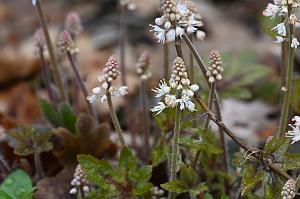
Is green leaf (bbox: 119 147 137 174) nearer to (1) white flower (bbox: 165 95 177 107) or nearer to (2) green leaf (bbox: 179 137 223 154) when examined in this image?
(2) green leaf (bbox: 179 137 223 154)

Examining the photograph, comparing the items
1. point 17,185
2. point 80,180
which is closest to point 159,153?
point 80,180

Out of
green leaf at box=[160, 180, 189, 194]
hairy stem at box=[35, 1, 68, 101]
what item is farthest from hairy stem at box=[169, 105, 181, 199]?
hairy stem at box=[35, 1, 68, 101]

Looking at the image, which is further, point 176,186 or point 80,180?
point 80,180

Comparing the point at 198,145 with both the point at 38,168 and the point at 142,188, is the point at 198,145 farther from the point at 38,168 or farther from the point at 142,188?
the point at 38,168

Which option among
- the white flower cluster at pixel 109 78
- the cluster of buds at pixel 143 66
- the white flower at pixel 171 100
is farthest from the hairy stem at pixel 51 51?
the white flower at pixel 171 100

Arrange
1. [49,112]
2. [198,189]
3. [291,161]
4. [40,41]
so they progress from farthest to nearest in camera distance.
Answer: [49,112]
[40,41]
[198,189]
[291,161]

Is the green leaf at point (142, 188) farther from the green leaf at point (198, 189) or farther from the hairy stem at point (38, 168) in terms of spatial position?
the hairy stem at point (38, 168)
